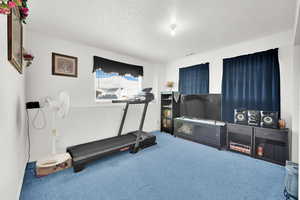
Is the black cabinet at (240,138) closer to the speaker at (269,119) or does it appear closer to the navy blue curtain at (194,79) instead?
the speaker at (269,119)

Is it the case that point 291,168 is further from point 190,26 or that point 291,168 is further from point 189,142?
point 190,26

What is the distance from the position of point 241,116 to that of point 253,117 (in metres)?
0.21

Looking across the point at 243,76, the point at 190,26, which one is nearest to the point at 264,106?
the point at 243,76

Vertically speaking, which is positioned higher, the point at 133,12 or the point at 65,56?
the point at 133,12

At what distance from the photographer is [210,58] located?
11.6 ft

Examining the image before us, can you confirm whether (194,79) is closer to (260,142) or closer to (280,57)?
(280,57)

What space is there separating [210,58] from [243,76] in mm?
995

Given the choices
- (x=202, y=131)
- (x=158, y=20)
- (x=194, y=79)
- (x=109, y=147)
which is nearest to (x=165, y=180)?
(x=109, y=147)

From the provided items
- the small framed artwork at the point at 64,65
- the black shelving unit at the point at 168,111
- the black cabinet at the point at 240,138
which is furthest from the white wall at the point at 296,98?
the small framed artwork at the point at 64,65

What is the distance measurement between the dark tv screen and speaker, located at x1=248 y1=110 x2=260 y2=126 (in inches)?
22.8

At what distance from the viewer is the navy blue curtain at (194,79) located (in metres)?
3.59

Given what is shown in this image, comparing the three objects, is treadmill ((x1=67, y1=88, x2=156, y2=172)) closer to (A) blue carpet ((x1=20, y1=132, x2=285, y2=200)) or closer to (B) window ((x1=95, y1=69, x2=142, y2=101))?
(A) blue carpet ((x1=20, y1=132, x2=285, y2=200))

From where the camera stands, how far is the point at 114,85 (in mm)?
3705

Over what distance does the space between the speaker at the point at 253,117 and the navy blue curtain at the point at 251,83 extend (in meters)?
0.20
